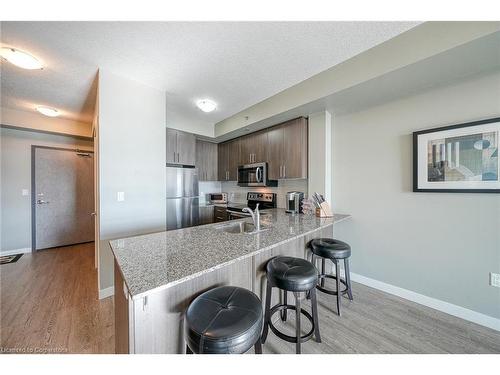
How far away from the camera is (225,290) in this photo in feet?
3.61

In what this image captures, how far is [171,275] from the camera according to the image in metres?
0.87

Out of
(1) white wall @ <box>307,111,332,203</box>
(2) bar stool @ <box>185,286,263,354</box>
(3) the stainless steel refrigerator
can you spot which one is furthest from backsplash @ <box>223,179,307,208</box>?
(2) bar stool @ <box>185,286,263,354</box>

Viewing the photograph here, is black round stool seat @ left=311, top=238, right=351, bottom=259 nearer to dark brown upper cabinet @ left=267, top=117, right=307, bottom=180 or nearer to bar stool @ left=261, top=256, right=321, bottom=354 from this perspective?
bar stool @ left=261, top=256, right=321, bottom=354

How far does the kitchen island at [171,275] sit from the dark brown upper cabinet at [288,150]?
4.85 ft

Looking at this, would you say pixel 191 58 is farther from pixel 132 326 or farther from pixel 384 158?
pixel 384 158

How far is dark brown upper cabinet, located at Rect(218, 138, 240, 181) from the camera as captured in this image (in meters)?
3.94

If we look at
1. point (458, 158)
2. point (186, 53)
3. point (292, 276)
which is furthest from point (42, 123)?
point (458, 158)

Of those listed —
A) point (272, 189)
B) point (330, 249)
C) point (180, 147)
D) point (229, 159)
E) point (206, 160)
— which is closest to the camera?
point (330, 249)

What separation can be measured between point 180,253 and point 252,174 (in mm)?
2498

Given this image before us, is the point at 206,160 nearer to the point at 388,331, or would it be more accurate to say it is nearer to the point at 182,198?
the point at 182,198

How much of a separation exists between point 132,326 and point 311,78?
2.79 m

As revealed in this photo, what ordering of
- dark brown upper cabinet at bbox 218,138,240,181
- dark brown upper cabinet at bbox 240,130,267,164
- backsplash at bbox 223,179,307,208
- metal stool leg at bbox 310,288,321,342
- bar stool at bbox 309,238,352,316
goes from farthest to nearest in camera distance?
dark brown upper cabinet at bbox 218,138,240,181, dark brown upper cabinet at bbox 240,130,267,164, backsplash at bbox 223,179,307,208, bar stool at bbox 309,238,352,316, metal stool leg at bbox 310,288,321,342

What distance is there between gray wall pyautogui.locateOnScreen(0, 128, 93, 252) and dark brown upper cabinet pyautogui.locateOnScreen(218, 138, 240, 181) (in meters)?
3.50
